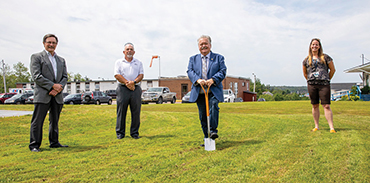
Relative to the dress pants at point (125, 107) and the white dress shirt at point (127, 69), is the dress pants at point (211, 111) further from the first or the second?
the white dress shirt at point (127, 69)

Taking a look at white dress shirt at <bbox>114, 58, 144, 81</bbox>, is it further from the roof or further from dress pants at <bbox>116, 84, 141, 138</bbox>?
the roof

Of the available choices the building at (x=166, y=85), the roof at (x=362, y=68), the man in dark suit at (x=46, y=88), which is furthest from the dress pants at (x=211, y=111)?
the building at (x=166, y=85)

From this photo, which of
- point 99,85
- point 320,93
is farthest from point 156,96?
point 99,85

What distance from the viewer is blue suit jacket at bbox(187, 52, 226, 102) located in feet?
13.6

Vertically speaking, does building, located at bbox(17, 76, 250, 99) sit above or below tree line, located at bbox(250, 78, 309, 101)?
above

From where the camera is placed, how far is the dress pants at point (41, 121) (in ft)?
12.7


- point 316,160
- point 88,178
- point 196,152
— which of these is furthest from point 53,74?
point 316,160

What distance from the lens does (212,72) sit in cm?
425

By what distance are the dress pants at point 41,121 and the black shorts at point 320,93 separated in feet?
15.6

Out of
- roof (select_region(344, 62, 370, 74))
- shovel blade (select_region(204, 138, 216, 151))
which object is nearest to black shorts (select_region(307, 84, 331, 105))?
shovel blade (select_region(204, 138, 216, 151))

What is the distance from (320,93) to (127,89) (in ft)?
12.5

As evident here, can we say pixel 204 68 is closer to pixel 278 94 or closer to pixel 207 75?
pixel 207 75

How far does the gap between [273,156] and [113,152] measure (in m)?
2.07

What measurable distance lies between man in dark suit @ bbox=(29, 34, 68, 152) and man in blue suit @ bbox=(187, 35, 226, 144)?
6.86 ft
